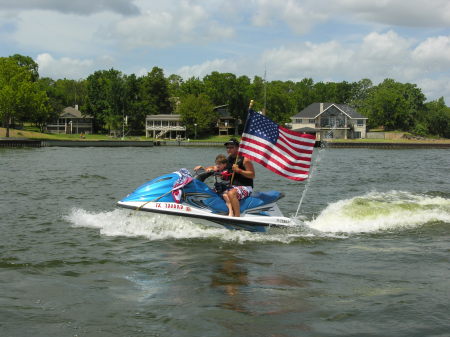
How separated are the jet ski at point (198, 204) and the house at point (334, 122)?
3974 inches

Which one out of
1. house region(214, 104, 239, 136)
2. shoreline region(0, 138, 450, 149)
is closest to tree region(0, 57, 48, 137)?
shoreline region(0, 138, 450, 149)

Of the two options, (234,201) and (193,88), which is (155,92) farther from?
(234,201)

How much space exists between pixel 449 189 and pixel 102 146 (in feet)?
204

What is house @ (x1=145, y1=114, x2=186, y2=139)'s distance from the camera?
111 m

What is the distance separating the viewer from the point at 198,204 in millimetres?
12039

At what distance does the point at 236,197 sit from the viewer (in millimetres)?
12266

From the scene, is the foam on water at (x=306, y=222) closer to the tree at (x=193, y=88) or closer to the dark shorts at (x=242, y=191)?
the dark shorts at (x=242, y=191)

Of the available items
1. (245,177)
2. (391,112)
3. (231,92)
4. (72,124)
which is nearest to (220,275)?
(245,177)

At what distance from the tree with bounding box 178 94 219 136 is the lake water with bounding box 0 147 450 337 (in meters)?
89.3

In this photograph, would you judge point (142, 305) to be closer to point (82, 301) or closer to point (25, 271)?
point (82, 301)

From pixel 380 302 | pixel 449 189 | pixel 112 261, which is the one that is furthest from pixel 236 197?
pixel 449 189

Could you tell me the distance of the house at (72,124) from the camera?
120m

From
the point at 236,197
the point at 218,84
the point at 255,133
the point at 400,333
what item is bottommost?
the point at 400,333

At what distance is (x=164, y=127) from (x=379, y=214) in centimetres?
9757
